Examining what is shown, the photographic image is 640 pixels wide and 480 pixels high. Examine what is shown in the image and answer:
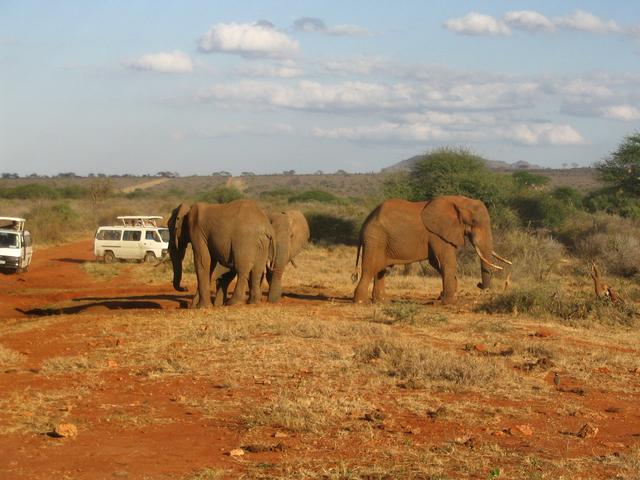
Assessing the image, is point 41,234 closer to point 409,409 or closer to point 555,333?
point 555,333

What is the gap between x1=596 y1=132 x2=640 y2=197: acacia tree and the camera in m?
41.2

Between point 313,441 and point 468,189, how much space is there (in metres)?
29.9

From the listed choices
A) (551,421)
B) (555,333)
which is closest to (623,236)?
(555,333)

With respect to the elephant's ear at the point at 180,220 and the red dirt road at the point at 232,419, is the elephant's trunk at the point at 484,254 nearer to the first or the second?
the elephant's ear at the point at 180,220

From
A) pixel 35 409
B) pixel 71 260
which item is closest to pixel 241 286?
pixel 35 409

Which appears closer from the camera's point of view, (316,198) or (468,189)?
(468,189)

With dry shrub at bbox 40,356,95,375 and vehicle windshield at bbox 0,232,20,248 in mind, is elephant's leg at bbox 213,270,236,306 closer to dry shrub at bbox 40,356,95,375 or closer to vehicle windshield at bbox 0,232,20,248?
dry shrub at bbox 40,356,95,375

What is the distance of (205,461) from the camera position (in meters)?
8.27

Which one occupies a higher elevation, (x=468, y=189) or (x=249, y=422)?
(x=468, y=189)

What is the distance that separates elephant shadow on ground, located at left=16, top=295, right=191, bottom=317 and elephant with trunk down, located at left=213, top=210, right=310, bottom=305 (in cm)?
101

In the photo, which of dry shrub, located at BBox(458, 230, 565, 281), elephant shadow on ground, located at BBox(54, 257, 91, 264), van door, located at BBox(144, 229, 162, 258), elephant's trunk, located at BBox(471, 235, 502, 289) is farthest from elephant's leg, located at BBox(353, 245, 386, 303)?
elephant shadow on ground, located at BBox(54, 257, 91, 264)

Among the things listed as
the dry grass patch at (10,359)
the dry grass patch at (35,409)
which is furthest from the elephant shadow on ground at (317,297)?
the dry grass patch at (35,409)

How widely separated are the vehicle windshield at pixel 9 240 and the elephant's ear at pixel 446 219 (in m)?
15.5

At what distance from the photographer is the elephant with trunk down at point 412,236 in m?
20.7
